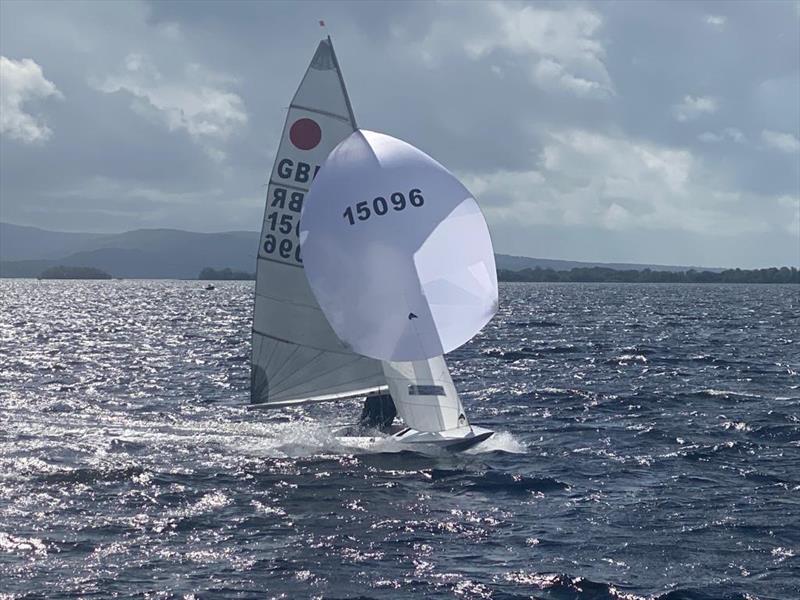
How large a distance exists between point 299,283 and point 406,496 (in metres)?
7.23

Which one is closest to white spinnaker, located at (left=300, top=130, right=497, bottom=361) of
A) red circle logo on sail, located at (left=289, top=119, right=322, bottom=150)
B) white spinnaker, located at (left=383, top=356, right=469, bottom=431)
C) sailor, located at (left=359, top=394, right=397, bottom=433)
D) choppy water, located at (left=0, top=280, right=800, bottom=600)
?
white spinnaker, located at (left=383, top=356, right=469, bottom=431)

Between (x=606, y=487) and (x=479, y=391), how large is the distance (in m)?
15.4

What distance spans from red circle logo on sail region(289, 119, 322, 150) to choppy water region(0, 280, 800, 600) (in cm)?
743

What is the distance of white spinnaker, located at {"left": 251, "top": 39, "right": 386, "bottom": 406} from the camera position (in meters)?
23.5

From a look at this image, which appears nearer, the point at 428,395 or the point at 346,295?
the point at 346,295

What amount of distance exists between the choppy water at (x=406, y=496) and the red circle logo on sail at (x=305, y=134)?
24.4 feet

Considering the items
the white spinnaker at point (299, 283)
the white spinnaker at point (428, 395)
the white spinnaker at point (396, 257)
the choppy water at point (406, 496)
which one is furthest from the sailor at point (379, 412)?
the white spinnaker at point (396, 257)

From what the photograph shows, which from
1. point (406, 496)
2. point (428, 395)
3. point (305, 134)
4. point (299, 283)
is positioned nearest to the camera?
point (406, 496)

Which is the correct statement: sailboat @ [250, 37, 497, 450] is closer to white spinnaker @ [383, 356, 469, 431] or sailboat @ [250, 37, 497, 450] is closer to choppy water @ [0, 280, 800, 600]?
white spinnaker @ [383, 356, 469, 431]

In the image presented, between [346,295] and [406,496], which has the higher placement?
[346,295]

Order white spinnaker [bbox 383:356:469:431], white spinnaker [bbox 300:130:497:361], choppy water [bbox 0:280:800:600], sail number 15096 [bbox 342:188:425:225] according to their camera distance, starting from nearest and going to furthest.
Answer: choppy water [bbox 0:280:800:600]
white spinnaker [bbox 300:130:497:361]
sail number 15096 [bbox 342:188:425:225]
white spinnaker [bbox 383:356:469:431]

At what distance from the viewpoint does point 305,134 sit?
2372 cm

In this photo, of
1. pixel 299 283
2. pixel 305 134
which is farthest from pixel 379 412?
pixel 305 134

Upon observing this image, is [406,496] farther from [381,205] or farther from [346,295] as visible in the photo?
[381,205]
